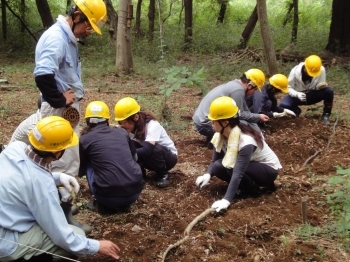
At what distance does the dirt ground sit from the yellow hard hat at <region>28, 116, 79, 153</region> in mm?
1011

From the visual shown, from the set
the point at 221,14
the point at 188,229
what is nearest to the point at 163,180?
the point at 188,229

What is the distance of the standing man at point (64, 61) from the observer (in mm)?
3740

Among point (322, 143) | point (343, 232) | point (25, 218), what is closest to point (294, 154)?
point (322, 143)

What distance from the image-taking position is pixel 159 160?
16.4 feet

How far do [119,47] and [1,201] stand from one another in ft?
29.1

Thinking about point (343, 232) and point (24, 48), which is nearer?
point (343, 232)

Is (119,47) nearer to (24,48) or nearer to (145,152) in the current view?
(24,48)

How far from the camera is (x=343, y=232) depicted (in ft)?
11.5

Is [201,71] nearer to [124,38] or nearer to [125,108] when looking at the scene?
[125,108]

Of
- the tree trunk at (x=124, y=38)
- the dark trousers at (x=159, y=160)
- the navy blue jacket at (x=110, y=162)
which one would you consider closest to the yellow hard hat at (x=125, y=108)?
the dark trousers at (x=159, y=160)

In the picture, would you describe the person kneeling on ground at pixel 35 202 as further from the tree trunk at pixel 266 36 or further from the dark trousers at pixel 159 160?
the tree trunk at pixel 266 36

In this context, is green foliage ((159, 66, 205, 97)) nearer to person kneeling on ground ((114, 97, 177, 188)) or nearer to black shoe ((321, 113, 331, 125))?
person kneeling on ground ((114, 97, 177, 188))

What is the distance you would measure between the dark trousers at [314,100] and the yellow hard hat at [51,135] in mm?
5229

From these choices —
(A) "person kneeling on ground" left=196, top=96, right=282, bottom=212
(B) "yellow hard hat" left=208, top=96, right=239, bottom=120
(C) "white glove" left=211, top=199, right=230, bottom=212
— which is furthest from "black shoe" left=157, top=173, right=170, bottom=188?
(B) "yellow hard hat" left=208, top=96, right=239, bottom=120
